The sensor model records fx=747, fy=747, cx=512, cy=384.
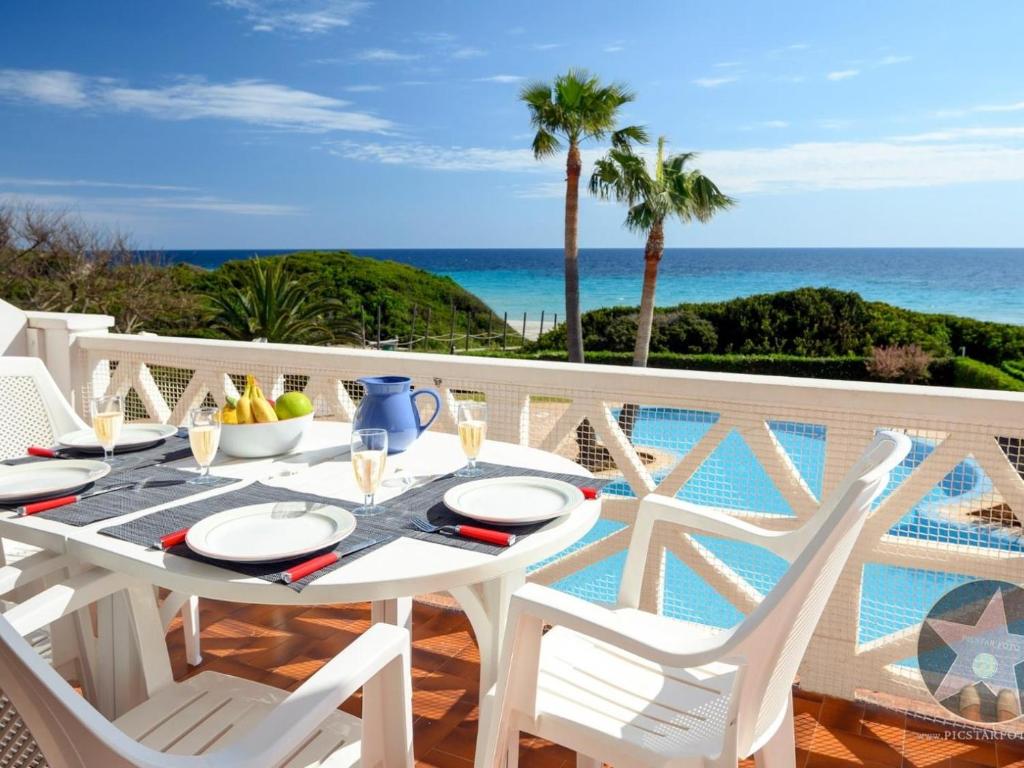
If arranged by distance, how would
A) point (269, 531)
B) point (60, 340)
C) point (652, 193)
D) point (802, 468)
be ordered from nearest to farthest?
point (269, 531), point (802, 468), point (60, 340), point (652, 193)

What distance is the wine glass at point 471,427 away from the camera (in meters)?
1.51

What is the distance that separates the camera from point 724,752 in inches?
40.2

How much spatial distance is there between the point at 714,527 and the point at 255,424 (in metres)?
0.99

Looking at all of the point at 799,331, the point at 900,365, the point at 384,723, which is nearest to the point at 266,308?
the point at 384,723

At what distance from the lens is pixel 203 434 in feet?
4.68

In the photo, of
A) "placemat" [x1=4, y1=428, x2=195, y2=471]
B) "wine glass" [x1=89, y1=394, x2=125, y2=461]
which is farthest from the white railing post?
"wine glass" [x1=89, y1=394, x2=125, y2=461]

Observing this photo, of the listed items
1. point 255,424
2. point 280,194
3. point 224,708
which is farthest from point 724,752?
point 280,194

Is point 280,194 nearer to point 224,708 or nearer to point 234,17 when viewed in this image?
point 234,17

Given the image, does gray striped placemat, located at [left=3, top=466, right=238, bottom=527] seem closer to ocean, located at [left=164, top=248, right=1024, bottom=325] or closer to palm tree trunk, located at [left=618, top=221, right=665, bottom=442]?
palm tree trunk, located at [left=618, top=221, right=665, bottom=442]

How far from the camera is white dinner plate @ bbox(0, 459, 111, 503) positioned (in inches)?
52.4

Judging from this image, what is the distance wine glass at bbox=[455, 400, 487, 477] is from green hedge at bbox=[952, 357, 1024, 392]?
1373 centimetres

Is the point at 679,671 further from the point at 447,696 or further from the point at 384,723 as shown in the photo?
the point at 447,696

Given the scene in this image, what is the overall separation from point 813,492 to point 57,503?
182 cm

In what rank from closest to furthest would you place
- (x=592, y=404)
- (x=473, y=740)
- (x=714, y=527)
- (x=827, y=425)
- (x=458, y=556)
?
(x=458, y=556), (x=714, y=527), (x=473, y=740), (x=827, y=425), (x=592, y=404)
